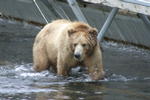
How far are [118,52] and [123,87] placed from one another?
4.18 m

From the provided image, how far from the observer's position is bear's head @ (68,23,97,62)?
35.1ft

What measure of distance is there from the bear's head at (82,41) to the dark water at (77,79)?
505mm

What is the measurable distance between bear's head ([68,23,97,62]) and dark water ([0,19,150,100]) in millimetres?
505

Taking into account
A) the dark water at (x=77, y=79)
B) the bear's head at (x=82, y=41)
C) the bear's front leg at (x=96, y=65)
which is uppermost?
the bear's head at (x=82, y=41)

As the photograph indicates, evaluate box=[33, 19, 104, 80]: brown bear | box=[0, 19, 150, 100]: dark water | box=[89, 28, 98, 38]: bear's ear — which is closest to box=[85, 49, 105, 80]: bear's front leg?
box=[33, 19, 104, 80]: brown bear

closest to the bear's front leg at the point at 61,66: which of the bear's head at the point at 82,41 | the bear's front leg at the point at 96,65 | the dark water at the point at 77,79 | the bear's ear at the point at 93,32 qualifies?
the dark water at the point at 77,79

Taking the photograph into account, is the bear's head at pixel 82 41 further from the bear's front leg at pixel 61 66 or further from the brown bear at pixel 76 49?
the bear's front leg at pixel 61 66

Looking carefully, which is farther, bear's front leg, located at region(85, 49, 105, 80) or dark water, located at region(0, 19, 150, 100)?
bear's front leg, located at region(85, 49, 105, 80)

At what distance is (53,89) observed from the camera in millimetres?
10070

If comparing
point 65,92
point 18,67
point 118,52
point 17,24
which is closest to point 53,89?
point 65,92

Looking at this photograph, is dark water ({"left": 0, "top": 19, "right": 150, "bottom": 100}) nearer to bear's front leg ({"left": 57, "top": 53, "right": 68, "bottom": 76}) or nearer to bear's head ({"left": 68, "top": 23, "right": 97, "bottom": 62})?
bear's front leg ({"left": 57, "top": 53, "right": 68, "bottom": 76})

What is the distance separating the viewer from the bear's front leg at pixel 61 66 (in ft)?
36.3

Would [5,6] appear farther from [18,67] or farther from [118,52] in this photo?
[18,67]

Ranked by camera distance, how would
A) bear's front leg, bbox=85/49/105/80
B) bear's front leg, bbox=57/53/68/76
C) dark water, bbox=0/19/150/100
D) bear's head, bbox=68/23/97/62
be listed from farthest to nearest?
bear's front leg, bbox=57/53/68/76
bear's front leg, bbox=85/49/105/80
bear's head, bbox=68/23/97/62
dark water, bbox=0/19/150/100
